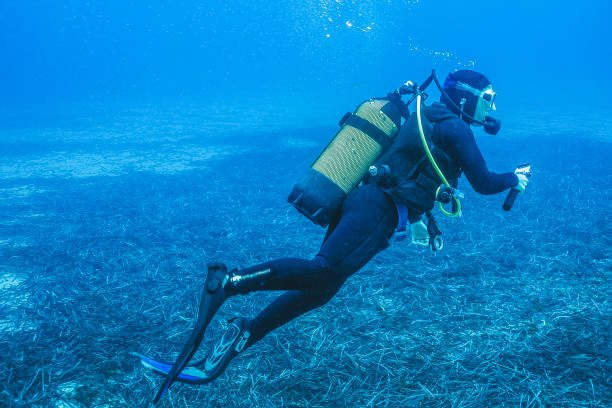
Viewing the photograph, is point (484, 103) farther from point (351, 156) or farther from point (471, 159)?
point (351, 156)

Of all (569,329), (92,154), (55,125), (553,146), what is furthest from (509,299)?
(55,125)

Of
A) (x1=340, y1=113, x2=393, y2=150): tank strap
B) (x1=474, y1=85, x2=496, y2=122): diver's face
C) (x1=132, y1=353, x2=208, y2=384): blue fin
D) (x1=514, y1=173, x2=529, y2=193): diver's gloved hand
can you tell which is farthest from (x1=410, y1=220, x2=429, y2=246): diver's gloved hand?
(x1=132, y1=353, x2=208, y2=384): blue fin

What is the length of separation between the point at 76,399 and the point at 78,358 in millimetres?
588

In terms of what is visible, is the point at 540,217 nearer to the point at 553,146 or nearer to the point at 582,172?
the point at 582,172

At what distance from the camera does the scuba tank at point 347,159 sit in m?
3.28

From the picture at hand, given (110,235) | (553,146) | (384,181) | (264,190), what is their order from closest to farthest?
1. (384,181)
2. (110,235)
3. (264,190)
4. (553,146)

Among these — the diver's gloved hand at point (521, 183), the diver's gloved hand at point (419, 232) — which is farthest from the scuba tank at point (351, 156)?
the diver's gloved hand at point (521, 183)

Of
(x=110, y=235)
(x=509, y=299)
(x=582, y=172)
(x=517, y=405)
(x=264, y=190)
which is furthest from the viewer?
(x=582, y=172)

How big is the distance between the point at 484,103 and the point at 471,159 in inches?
31.5

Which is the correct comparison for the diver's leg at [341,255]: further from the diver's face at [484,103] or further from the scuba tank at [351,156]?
the diver's face at [484,103]

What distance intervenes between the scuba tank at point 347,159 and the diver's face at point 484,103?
695mm

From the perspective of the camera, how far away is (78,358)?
11.2ft

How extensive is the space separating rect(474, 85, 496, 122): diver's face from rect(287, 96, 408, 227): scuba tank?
0.69 m

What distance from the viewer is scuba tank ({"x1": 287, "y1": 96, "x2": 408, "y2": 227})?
3283 millimetres
